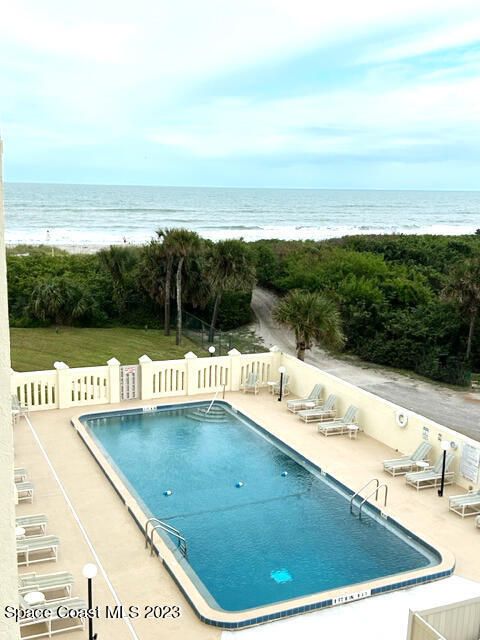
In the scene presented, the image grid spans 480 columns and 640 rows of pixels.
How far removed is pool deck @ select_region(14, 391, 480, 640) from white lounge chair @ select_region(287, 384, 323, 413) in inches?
14.5

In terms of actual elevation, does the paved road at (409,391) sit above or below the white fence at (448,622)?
below

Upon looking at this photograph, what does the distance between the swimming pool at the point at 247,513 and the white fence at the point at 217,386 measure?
3.57 feet

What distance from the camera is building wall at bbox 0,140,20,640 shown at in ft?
15.6

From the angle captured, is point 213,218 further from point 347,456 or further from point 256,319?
point 347,456

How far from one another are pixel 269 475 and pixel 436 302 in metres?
18.4

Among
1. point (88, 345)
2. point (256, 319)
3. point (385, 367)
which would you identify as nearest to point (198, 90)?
point (256, 319)

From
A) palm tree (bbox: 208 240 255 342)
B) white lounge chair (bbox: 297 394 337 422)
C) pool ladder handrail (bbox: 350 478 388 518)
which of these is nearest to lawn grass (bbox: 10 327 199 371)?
palm tree (bbox: 208 240 255 342)

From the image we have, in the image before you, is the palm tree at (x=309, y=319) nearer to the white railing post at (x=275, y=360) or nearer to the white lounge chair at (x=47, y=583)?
the white railing post at (x=275, y=360)

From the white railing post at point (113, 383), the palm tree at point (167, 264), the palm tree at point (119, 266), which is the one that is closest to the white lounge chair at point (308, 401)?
the white railing post at point (113, 383)

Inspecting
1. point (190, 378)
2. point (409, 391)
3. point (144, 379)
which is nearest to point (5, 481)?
point (144, 379)

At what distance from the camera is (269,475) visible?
14594 mm

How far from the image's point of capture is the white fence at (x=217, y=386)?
15.1 metres

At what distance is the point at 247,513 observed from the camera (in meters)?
12.7

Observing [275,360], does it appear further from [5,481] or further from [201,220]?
[201,220]
